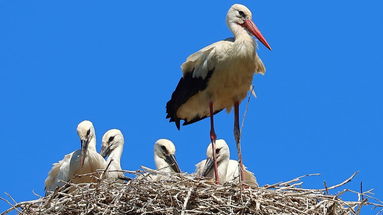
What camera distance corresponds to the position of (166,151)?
536 inches

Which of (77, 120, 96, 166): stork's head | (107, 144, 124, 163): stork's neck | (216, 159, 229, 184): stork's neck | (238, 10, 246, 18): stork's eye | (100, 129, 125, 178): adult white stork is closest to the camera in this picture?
(238, 10, 246, 18): stork's eye

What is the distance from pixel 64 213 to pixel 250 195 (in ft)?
4.73

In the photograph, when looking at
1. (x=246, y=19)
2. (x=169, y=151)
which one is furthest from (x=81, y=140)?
(x=246, y=19)

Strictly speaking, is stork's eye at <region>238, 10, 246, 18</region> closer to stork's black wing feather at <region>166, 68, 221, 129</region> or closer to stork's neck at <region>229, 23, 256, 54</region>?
stork's neck at <region>229, 23, 256, 54</region>

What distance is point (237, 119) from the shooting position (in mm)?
12789

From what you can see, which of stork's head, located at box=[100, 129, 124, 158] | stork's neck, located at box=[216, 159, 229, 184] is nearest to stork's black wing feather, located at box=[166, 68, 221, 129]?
stork's neck, located at box=[216, 159, 229, 184]

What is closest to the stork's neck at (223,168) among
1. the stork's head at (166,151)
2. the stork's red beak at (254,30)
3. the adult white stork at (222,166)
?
the adult white stork at (222,166)

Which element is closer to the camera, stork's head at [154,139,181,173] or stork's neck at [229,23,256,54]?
stork's neck at [229,23,256,54]

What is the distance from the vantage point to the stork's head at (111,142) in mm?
14281

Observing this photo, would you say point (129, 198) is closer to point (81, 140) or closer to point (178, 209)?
point (178, 209)

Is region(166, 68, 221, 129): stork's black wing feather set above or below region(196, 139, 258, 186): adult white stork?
above

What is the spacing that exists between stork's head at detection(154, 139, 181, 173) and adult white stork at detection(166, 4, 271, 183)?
30.7 inches

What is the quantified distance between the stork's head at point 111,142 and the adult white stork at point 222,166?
3.85ft

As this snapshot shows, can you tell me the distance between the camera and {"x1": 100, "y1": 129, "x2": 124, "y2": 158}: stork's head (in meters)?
14.3
